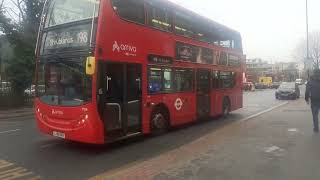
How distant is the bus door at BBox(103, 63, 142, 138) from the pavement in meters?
0.53

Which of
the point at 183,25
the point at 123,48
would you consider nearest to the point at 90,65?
the point at 123,48

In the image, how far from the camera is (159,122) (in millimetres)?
12547

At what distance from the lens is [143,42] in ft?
38.4

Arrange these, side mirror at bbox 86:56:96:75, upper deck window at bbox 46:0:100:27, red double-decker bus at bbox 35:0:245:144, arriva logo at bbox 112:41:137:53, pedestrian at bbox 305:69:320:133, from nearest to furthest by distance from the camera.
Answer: side mirror at bbox 86:56:96:75 < red double-decker bus at bbox 35:0:245:144 < upper deck window at bbox 46:0:100:27 < arriva logo at bbox 112:41:137:53 < pedestrian at bbox 305:69:320:133

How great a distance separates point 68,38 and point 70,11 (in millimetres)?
755

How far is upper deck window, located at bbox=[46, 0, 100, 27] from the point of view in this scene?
32.9 feet

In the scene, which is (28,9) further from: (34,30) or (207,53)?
(207,53)

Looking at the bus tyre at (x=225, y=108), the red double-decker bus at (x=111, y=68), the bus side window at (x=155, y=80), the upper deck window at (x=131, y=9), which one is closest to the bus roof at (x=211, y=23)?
the red double-decker bus at (x=111, y=68)

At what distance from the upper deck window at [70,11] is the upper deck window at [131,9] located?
0.65m

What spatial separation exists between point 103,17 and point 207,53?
6760mm

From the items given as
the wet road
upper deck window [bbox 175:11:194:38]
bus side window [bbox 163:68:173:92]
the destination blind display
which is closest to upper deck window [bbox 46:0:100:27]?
the destination blind display

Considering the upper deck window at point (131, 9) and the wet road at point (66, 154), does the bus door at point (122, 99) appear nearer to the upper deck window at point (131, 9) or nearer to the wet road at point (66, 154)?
the wet road at point (66, 154)

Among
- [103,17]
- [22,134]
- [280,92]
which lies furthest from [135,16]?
[280,92]

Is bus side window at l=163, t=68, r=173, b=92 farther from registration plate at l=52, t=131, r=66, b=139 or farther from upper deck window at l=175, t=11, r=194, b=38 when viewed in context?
registration plate at l=52, t=131, r=66, b=139
